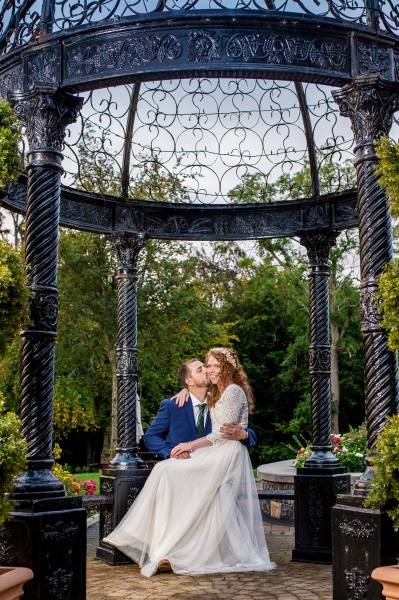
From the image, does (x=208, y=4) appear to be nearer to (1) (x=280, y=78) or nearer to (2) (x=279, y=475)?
(1) (x=280, y=78)

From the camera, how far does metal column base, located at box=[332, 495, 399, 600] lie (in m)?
5.19

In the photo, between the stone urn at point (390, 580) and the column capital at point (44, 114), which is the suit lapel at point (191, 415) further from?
the stone urn at point (390, 580)

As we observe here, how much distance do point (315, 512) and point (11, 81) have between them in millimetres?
5852

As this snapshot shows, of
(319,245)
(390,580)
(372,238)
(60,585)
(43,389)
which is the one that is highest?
(319,245)

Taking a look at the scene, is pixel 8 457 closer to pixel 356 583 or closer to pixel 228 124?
pixel 356 583

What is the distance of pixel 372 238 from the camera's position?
5.91 m

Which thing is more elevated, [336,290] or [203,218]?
[336,290]

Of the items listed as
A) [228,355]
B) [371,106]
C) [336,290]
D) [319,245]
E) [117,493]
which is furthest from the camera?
[336,290]

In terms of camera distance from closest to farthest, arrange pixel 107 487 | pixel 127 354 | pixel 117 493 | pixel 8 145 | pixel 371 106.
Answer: pixel 8 145 < pixel 371 106 < pixel 117 493 < pixel 107 487 < pixel 127 354

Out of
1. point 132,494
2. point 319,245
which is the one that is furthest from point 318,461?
point 319,245

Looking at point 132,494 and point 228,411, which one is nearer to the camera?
point 228,411

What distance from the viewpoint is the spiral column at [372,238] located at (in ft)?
18.8

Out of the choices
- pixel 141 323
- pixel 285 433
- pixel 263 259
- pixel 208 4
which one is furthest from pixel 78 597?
pixel 263 259

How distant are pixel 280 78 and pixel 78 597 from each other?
4.50 meters
